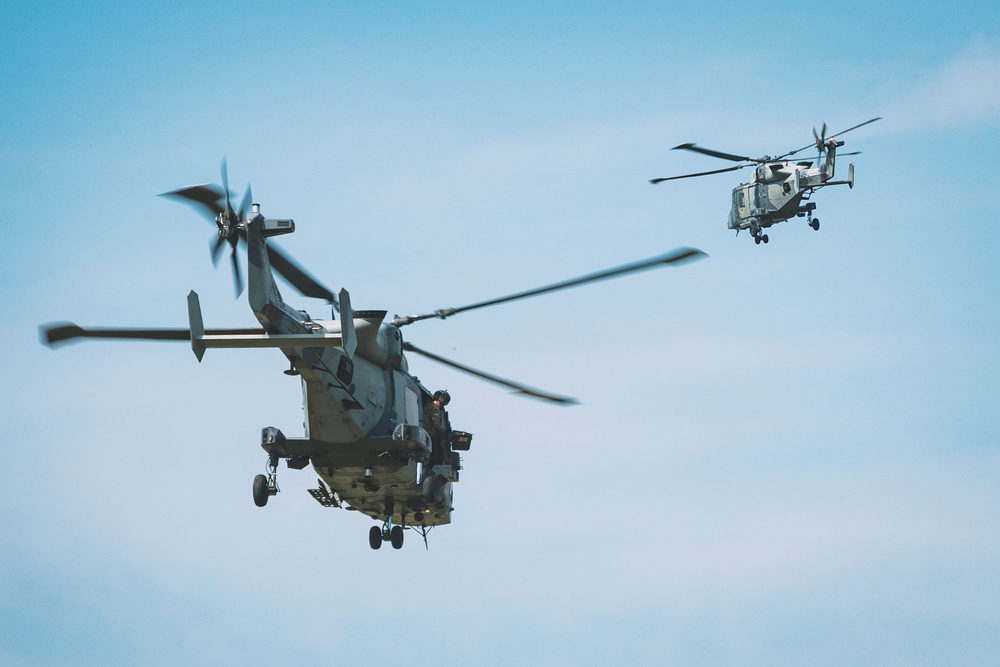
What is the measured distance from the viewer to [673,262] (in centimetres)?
2778

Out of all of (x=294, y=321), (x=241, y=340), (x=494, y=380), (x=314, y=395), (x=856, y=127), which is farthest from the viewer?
(x=856, y=127)

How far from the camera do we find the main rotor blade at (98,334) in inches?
1148

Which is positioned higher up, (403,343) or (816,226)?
(816,226)

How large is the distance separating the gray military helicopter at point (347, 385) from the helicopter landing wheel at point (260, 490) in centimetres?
3

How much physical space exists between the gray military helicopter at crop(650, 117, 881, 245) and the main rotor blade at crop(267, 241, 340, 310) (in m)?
27.8

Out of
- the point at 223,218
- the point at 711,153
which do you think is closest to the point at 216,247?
the point at 223,218

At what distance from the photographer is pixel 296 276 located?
31.3 metres

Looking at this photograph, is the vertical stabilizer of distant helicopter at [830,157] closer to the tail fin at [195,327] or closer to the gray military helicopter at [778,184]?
the gray military helicopter at [778,184]

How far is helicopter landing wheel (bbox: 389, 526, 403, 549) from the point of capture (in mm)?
35969

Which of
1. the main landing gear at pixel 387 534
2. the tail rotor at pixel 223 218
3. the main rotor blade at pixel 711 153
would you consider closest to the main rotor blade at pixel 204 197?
the tail rotor at pixel 223 218

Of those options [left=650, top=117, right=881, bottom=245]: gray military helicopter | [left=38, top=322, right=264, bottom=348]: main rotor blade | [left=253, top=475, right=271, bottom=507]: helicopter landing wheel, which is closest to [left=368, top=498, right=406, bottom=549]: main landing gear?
[left=253, top=475, right=271, bottom=507]: helicopter landing wheel

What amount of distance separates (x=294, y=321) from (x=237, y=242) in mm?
2352

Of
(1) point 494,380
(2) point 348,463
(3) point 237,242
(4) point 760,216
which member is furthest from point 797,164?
(3) point 237,242

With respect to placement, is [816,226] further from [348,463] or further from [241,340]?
[241,340]
